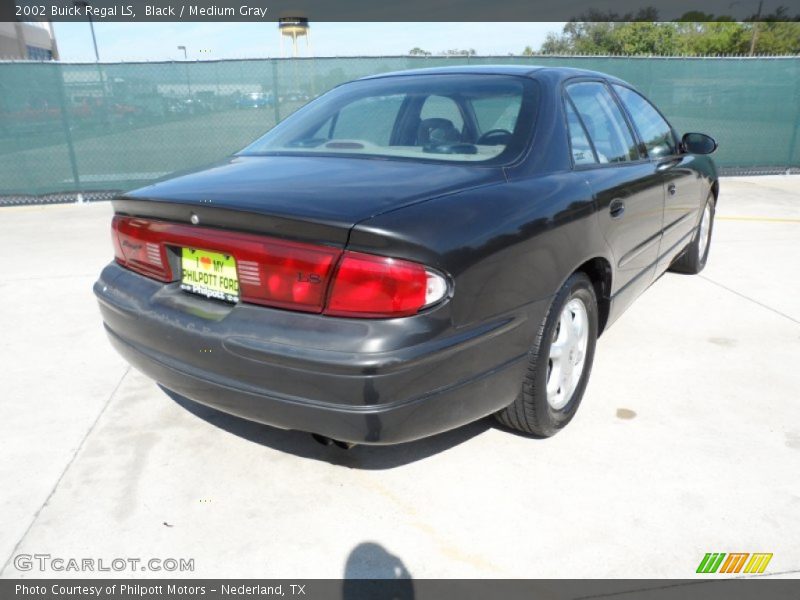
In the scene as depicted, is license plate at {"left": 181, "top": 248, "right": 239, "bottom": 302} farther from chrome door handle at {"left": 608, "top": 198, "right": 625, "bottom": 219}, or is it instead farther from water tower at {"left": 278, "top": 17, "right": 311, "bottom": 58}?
water tower at {"left": 278, "top": 17, "right": 311, "bottom": 58}

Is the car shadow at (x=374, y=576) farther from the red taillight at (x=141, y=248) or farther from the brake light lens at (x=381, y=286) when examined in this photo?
the red taillight at (x=141, y=248)

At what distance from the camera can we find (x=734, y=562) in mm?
1997

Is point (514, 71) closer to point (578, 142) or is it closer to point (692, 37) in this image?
point (578, 142)

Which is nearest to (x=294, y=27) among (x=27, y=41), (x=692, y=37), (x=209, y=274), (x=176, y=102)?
(x=176, y=102)

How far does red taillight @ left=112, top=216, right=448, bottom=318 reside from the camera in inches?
71.1

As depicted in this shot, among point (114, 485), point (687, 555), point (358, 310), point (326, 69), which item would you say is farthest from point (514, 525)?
point (326, 69)

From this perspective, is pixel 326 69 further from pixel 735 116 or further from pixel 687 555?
pixel 687 555

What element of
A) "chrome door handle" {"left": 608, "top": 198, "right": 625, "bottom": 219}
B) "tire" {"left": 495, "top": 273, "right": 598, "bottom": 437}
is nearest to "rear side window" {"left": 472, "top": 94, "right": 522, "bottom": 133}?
"chrome door handle" {"left": 608, "top": 198, "right": 625, "bottom": 219}

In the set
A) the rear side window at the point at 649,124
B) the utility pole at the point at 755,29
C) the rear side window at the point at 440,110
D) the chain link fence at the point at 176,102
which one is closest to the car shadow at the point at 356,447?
the rear side window at the point at 440,110

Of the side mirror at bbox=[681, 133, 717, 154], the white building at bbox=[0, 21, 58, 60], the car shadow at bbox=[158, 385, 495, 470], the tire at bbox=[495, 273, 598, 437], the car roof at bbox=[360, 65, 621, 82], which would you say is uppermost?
the white building at bbox=[0, 21, 58, 60]

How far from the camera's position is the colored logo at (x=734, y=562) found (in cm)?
197

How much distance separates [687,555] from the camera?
2.02 metres

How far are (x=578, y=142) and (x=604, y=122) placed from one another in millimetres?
514

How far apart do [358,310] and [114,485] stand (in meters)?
1.35
